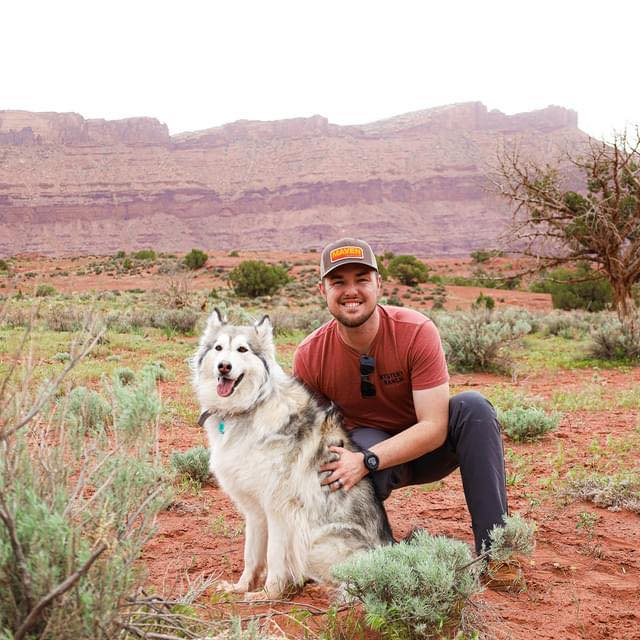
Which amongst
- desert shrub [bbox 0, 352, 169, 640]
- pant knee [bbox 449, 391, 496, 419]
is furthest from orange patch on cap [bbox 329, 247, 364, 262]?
desert shrub [bbox 0, 352, 169, 640]

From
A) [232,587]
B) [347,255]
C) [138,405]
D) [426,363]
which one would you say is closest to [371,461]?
[426,363]

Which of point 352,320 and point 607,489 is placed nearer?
point 352,320

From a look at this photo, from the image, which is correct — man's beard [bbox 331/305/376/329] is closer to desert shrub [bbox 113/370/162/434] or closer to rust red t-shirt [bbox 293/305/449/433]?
rust red t-shirt [bbox 293/305/449/433]

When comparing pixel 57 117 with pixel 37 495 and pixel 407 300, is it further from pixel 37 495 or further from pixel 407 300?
pixel 37 495

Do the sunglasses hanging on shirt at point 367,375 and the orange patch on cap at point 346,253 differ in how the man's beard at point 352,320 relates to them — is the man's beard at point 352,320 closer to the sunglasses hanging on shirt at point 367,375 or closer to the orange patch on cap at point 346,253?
the sunglasses hanging on shirt at point 367,375

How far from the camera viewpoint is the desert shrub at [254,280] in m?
29.1

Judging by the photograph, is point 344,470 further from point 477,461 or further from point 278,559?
point 477,461

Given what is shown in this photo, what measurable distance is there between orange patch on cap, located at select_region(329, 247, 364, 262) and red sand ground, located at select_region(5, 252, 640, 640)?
1834 mm

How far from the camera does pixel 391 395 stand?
14.0 ft

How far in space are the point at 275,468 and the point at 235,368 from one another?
2.14 ft

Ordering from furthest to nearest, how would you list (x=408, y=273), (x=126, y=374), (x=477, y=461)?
(x=408, y=273), (x=126, y=374), (x=477, y=461)

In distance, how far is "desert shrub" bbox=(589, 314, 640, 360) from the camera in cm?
1259

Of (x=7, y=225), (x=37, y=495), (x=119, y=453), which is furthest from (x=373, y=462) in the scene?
(x=7, y=225)

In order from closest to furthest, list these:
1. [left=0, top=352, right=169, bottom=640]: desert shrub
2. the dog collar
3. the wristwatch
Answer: [left=0, top=352, right=169, bottom=640]: desert shrub → the wristwatch → the dog collar
